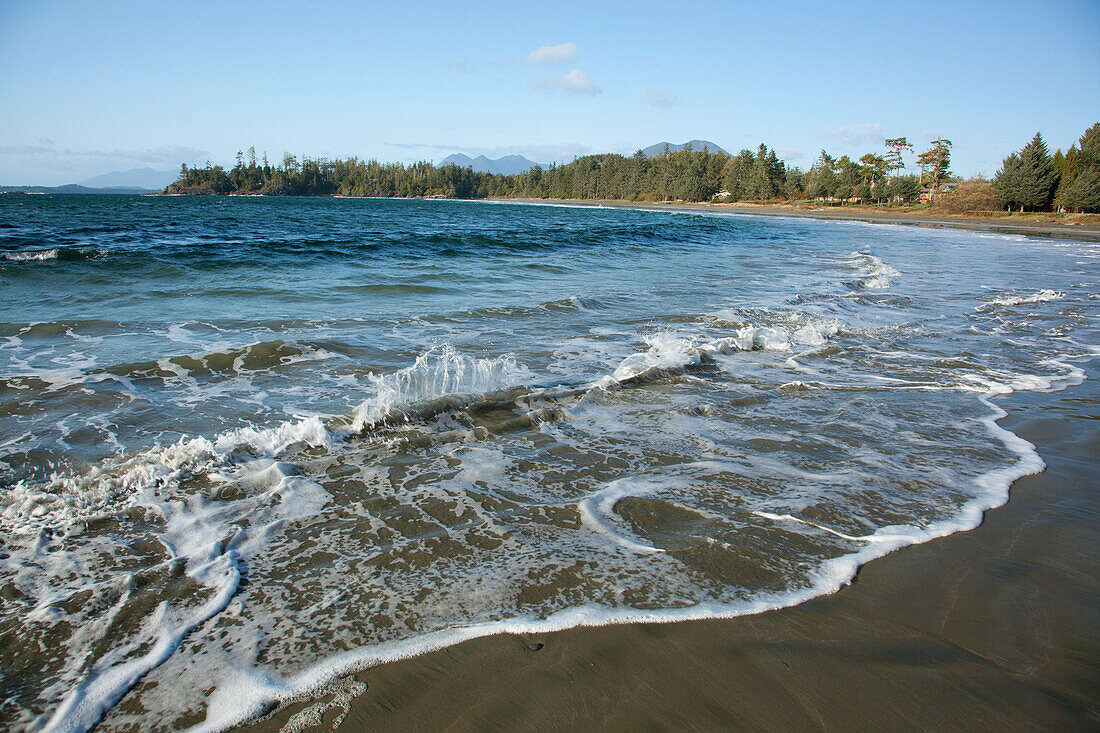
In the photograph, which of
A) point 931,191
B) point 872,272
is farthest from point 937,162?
point 872,272

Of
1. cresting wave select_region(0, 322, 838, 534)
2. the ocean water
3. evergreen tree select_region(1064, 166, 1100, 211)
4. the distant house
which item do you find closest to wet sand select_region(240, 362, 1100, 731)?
the ocean water

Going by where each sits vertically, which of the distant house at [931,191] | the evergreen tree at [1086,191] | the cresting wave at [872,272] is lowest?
the cresting wave at [872,272]

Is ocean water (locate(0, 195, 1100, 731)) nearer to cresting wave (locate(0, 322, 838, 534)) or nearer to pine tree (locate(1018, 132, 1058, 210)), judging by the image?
cresting wave (locate(0, 322, 838, 534))

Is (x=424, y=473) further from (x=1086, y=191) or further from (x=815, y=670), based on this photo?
(x=1086, y=191)

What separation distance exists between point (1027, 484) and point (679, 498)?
2331 millimetres

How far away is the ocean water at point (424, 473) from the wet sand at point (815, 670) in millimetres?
138

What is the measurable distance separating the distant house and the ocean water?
88.9m

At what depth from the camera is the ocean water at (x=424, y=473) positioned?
2.17 m

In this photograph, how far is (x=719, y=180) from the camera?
12156 centimetres

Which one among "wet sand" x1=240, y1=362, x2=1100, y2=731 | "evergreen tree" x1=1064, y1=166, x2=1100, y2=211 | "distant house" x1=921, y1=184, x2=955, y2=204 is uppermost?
"distant house" x1=921, y1=184, x2=955, y2=204

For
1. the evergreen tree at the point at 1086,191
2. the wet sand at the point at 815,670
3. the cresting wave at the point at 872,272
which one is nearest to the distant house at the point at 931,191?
the evergreen tree at the point at 1086,191

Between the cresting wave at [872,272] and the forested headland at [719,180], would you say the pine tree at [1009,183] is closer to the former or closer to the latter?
the forested headland at [719,180]

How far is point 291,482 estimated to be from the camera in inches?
135

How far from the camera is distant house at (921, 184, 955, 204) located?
79963 millimetres
